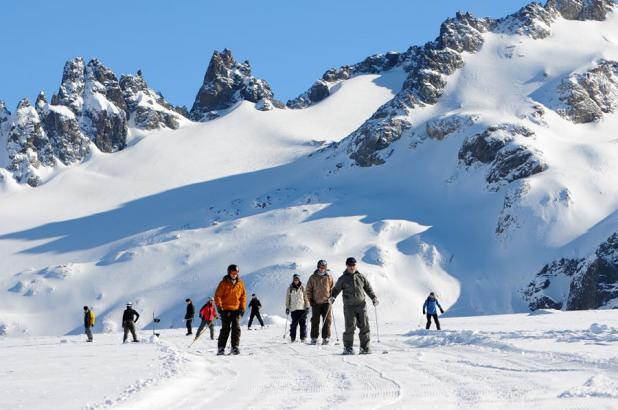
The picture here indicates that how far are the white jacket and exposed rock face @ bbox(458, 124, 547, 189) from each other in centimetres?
13082

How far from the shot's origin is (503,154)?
158 m

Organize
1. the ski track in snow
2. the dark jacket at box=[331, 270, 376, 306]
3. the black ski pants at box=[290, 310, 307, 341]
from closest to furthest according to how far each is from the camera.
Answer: the ski track in snow
the dark jacket at box=[331, 270, 376, 306]
the black ski pants at box=[290, 310, 307, 341]

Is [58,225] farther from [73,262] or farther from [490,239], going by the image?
[490,239]

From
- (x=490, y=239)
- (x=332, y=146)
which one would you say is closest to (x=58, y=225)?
(x=332, y=146)

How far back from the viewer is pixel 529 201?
471 feet

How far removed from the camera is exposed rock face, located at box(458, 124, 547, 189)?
503 ft

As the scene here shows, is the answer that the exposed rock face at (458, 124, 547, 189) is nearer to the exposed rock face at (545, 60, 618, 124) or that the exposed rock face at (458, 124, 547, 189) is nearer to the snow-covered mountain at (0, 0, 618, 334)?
the snow-covered mountain at (0, 0, 618, 334)

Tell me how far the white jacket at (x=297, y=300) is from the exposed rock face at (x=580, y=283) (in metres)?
101

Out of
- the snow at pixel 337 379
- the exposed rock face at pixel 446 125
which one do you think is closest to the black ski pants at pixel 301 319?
the snow at pixel 337 379

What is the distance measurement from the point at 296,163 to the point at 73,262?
57.7 meters

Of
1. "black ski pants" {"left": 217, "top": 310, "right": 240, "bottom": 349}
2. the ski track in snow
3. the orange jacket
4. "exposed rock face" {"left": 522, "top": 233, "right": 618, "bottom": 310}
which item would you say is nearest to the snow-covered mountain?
"exposed rock face" {"left": 522, "top": 233, "right": 618, "bottom": 310}

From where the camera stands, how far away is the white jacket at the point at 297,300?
26062 millimetres

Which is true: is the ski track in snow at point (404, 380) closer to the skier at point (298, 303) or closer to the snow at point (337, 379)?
the snow at point (337, 379)

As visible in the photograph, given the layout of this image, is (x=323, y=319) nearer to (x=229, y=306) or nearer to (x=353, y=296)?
(x=353, y=296)
